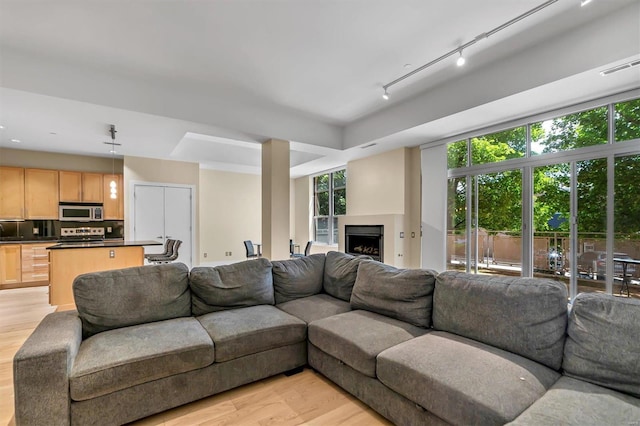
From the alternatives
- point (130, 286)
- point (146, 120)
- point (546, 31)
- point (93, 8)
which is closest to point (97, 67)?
point (146, 120)

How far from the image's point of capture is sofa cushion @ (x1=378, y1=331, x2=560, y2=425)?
1377 millimetres

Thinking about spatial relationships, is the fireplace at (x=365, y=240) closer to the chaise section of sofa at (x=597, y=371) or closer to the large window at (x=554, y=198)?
the large window at (x=554, y=198)

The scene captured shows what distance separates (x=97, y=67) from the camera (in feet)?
10.9

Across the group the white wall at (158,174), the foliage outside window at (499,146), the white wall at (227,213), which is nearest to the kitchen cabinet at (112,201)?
the white wall at (158,174)

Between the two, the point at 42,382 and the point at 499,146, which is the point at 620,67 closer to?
the point at 499,146

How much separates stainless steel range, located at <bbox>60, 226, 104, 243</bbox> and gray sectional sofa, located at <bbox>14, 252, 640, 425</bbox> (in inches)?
206

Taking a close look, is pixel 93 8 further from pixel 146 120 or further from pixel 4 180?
pixel 4 180

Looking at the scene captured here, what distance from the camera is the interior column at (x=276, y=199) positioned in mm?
4727

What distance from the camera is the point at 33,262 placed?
5.71m

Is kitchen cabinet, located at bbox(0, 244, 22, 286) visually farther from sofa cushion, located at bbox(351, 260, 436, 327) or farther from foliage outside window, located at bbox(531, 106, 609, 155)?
foliage outside window, located at bbox(531, 106, 609, 155)

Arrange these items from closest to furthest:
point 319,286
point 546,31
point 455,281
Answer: point 455,281, point 546,31, point 319,286

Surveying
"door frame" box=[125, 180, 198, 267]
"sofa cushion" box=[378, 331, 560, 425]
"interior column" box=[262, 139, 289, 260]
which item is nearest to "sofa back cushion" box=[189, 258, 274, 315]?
"sofa cushion" box=[378, 331, 560, 425]

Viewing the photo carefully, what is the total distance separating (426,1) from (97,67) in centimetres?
349

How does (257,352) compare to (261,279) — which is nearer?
(257,352)
